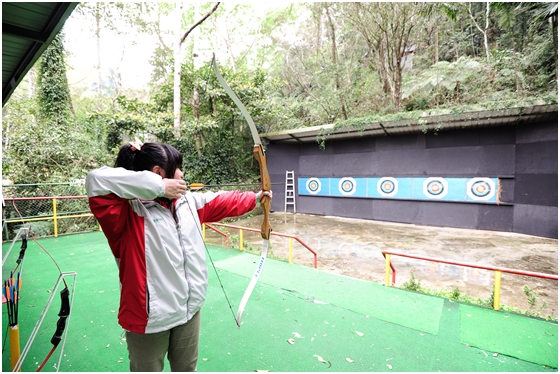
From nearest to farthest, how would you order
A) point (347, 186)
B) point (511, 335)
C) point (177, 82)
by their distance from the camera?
point (511, 335)
point (177, 82)
point (347, 186)

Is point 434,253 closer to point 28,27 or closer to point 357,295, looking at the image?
point 357,295

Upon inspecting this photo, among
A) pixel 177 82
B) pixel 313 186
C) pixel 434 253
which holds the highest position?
pixel 177 82

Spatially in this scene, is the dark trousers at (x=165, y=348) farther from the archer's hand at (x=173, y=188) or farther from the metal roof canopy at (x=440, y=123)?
the metal roof canopy at (x=440, y=123)

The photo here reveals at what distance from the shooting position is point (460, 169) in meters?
6.83

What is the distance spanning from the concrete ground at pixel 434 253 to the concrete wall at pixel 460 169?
0.36 m

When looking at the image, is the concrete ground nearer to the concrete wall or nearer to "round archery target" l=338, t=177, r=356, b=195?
the concrete wall

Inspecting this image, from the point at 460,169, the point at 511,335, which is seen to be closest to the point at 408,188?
the point at 460,169

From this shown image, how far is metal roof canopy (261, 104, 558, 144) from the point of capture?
554 centimetres

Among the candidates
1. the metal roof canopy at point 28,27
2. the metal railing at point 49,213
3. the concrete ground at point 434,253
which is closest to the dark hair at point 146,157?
the metal roof canopy at point 28,27

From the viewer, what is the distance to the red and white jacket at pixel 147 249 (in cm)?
88

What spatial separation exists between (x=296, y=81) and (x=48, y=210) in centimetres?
1042

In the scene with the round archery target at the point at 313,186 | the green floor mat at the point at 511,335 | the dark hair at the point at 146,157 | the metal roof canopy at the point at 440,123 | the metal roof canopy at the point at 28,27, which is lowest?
the green floor mat at the point at 511,335

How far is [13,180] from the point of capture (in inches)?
230

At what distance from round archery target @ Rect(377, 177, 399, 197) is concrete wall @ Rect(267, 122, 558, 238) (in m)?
0.17
